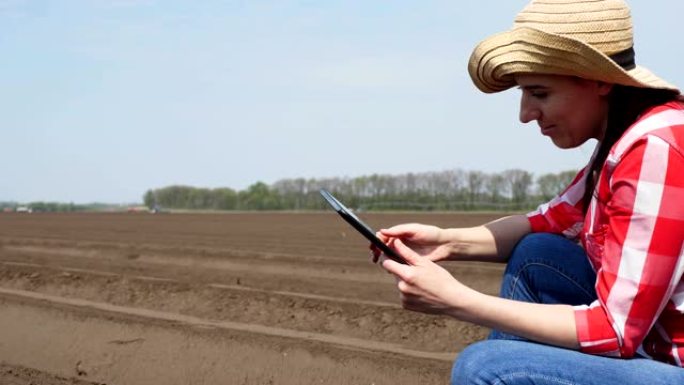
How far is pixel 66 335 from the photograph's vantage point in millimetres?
5223

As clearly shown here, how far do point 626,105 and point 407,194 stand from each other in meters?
51.2

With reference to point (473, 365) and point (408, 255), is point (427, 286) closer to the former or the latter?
point (408, 255)

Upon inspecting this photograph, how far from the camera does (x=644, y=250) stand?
1.67 m

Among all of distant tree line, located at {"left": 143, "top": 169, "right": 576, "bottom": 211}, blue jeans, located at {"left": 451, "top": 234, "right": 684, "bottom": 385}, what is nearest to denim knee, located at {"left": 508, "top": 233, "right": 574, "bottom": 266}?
blue jeans, located at {"left": 451, "top": 234, "right": 684, "bottom": 385}

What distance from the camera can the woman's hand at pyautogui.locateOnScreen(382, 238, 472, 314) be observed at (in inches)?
72.3

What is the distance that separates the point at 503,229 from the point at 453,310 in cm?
77

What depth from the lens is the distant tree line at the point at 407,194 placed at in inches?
1778

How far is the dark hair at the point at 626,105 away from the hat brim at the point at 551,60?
3 cm

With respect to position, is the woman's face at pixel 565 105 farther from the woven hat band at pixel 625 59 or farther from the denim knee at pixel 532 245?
the denim knee at pixel 532 245

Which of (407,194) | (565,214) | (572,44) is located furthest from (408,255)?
(407,194)

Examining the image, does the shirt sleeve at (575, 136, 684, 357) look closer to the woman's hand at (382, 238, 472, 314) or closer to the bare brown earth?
the woman's hand at (382, 238, 472, 314)

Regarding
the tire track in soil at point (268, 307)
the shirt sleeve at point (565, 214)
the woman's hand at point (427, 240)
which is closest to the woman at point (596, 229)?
the shirt sleeve at point (565, 214)

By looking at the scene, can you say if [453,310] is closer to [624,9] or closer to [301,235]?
[624,9]

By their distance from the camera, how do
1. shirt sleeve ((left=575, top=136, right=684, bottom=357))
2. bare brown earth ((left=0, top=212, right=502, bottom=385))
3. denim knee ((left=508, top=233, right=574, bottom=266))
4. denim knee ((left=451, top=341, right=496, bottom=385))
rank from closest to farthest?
shirt sleeve ((left=575, top=136, right=684, bottom=357)) → denim knee ((left=451, top=341, right=496, bottom=385)) → denim knee ((left=508, top=233, right=574, bottom=266)) → bare brown earth ((left=0, top=212, right=502, bottom=385))
